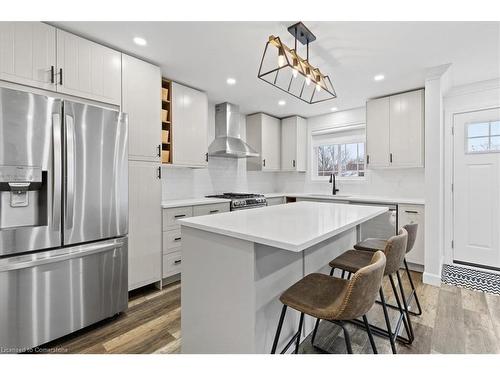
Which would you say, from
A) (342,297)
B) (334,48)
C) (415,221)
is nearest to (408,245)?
(342,297)

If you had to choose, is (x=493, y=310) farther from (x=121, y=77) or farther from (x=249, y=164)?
(x=121, y=77)

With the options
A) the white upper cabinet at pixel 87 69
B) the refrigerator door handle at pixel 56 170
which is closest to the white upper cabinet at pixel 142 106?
the white upper cabinet at pixel 87 69

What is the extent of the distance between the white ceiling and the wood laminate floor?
2414mm

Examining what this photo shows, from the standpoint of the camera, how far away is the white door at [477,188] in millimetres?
3158

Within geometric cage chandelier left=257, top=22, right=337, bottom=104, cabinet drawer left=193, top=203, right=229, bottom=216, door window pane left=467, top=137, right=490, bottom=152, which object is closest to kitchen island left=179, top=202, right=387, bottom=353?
geometric cage chandelier left=257, top=22, right=337, bottom=104

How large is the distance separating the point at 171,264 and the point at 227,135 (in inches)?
83.4

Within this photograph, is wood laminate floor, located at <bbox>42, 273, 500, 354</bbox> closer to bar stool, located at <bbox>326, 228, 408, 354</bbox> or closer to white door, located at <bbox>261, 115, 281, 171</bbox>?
bar stool, located at <bbox>326, 228, 408, 354</bbox>

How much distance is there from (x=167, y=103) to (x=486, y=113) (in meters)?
4.04

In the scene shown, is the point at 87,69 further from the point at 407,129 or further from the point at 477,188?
the point at 477,188

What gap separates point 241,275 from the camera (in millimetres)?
1315

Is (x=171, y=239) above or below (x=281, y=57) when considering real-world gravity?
below

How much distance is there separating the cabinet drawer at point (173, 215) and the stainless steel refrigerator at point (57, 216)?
2.06ft

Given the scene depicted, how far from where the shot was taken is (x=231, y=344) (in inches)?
54.1

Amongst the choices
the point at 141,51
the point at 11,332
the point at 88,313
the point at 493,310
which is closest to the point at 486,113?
the point at 493,310
